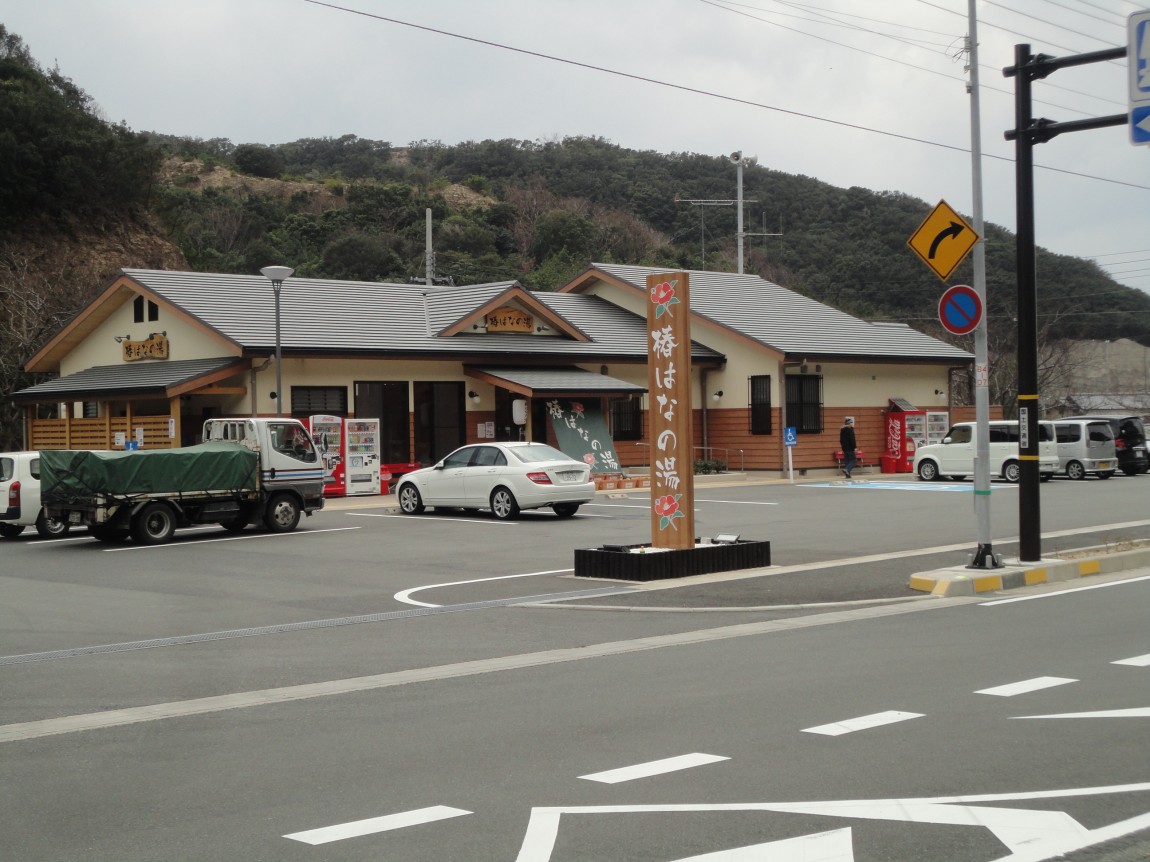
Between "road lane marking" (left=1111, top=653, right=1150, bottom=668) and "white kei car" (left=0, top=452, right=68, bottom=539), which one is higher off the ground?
"white kei car" (left=0, top=452, right=68, bottom=539)

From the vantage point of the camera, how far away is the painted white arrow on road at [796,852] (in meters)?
5.19

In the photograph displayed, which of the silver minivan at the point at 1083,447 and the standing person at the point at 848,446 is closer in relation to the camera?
the silver minivan at the point at 1083,447

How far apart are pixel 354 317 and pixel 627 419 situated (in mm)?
9515

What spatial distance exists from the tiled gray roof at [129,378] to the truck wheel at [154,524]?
9.55 m

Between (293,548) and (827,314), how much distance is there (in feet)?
96.8

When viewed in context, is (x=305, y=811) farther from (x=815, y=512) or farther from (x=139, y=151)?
(x=139, y=151)

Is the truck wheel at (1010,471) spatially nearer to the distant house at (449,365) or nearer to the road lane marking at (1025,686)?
the distant house at (449,365)

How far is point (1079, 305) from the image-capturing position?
229 feet

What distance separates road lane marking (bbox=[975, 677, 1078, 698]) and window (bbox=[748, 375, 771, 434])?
30.8 metres

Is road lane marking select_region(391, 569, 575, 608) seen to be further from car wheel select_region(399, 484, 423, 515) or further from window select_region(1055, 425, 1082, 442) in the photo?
window select_region(1055, 425, 1082, 442)

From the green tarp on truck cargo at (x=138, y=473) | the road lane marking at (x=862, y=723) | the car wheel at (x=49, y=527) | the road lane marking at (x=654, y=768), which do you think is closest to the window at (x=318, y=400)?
the car wheel at (x=49, y=527)

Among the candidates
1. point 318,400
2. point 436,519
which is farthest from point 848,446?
point 436,519

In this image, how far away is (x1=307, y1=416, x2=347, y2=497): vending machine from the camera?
31.0m

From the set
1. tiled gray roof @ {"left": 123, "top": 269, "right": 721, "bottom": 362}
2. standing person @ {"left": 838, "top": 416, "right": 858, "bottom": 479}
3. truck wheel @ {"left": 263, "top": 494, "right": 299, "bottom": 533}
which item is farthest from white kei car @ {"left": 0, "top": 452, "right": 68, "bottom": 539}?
standing person @ {"left": 838, "top": 416, "right": 858, "bottom": 479}
